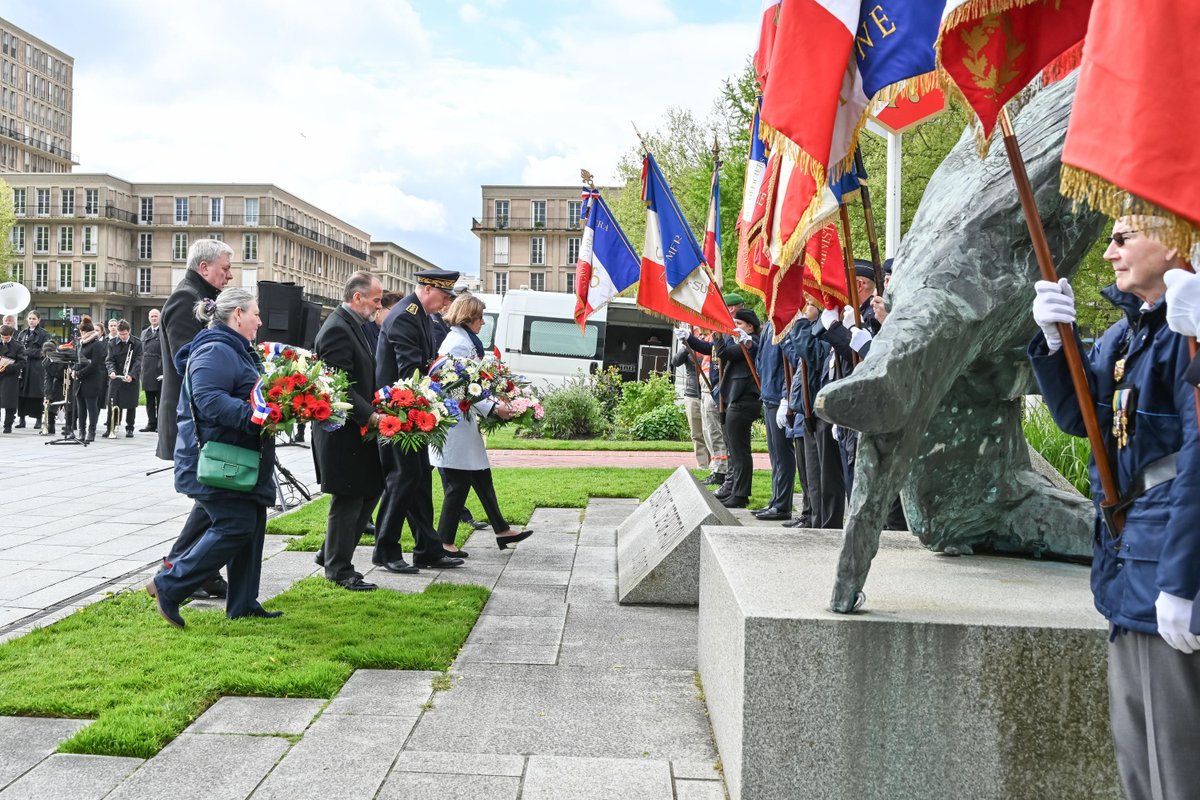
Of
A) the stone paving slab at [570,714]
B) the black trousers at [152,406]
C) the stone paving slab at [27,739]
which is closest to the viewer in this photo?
the stone paving slab at [27,739]

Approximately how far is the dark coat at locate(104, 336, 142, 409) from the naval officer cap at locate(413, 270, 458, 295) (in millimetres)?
12219

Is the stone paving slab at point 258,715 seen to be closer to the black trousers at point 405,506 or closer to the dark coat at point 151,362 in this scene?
the black trousers at point 405,506

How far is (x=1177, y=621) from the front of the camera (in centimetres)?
241

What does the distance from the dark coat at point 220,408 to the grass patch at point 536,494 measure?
2520mm

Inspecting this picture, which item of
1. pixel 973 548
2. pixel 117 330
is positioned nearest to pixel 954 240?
pixel 973 548

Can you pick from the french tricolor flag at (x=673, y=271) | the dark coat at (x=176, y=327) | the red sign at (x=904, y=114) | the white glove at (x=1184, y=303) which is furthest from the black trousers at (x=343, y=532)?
the red sign at (x=904, y=114)

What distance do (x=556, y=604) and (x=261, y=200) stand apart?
285ft

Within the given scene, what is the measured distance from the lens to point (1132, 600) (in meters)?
2.60

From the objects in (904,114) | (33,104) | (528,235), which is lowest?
(904,114)


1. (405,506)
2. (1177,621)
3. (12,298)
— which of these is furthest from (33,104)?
(1177,621)

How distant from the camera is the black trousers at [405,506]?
7.18 m

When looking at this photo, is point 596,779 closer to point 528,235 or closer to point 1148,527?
point 1148,527

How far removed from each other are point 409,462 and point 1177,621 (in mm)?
5531

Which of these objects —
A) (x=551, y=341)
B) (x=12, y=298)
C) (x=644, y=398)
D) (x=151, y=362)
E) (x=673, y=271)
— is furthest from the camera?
(x=551, y=341)
